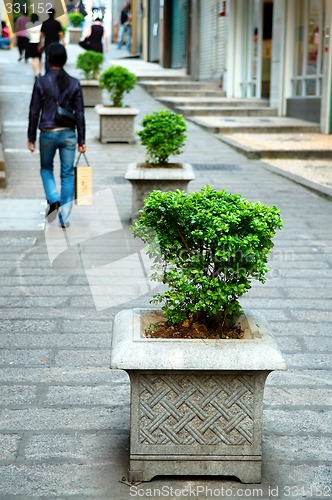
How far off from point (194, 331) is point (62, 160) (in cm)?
567

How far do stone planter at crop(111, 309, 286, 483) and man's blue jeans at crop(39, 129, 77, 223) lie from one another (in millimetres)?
5667

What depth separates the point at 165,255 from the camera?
13.1 feet

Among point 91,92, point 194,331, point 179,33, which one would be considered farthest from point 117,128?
point 179,33

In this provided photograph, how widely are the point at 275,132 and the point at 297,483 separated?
16101 millimetres

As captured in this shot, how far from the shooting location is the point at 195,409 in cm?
379

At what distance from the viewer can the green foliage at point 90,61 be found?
22172 mm

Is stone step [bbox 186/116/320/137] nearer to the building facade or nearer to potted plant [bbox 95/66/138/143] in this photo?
the building facade

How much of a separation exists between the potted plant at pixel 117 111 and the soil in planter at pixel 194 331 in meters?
12.7

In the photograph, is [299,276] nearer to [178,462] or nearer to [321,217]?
[321,217]

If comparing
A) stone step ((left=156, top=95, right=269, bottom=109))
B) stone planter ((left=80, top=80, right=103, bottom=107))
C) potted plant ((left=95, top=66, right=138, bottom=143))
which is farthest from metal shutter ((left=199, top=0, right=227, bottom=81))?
potted plant ((left=95, top=66, right=138, bottom=143))

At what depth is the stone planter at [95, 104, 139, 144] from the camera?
16906 millimetres

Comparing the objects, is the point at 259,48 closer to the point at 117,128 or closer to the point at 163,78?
the point at 163,78

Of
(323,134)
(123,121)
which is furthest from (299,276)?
(323,134)

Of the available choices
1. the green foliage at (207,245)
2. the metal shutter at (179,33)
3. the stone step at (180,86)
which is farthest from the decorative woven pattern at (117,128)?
the metal shutter at (179,33)
